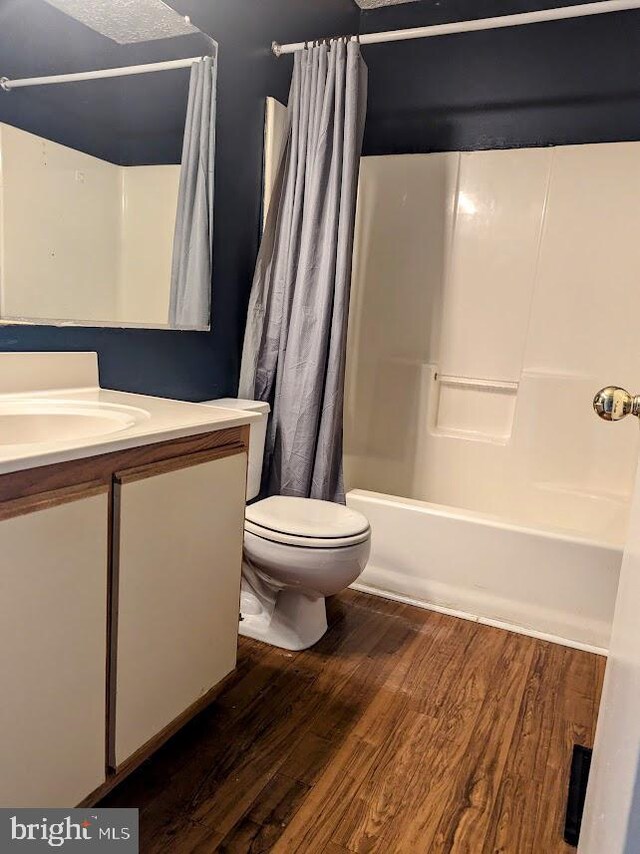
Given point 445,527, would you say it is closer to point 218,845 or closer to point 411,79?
point 218,845

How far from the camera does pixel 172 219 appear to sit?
1.85 meters

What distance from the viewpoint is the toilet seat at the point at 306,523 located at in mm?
1734

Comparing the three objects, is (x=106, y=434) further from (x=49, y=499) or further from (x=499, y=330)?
(x=499, y=330)

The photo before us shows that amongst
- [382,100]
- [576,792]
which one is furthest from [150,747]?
[382,100]

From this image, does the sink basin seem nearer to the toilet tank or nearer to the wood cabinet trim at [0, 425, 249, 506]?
the wood cabinet trim at [0, 425, 249, 506]

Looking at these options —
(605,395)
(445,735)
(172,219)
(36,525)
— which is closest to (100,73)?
(172,219)

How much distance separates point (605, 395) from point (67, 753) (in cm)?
110

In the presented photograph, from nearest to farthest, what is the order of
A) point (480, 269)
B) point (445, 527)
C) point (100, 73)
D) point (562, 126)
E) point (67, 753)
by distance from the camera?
1. point (67, 753)
2. point (100, 73)
3. point (445, 527)
4. point (562, 126)
5. point (480, 269)

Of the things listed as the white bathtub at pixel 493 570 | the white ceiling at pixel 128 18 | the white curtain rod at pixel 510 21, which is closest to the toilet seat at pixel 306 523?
the white bathtub at pixel 493 570

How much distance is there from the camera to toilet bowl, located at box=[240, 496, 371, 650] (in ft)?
5.70

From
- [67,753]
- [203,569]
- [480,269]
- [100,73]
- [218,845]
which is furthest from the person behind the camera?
[480,269]

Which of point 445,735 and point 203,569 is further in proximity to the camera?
point 445,735

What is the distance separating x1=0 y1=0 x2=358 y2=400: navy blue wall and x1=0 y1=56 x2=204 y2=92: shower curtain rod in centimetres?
4

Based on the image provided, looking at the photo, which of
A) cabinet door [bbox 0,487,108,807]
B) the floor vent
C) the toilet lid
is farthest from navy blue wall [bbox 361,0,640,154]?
cabinet door [bbox 0,487,108,807]
